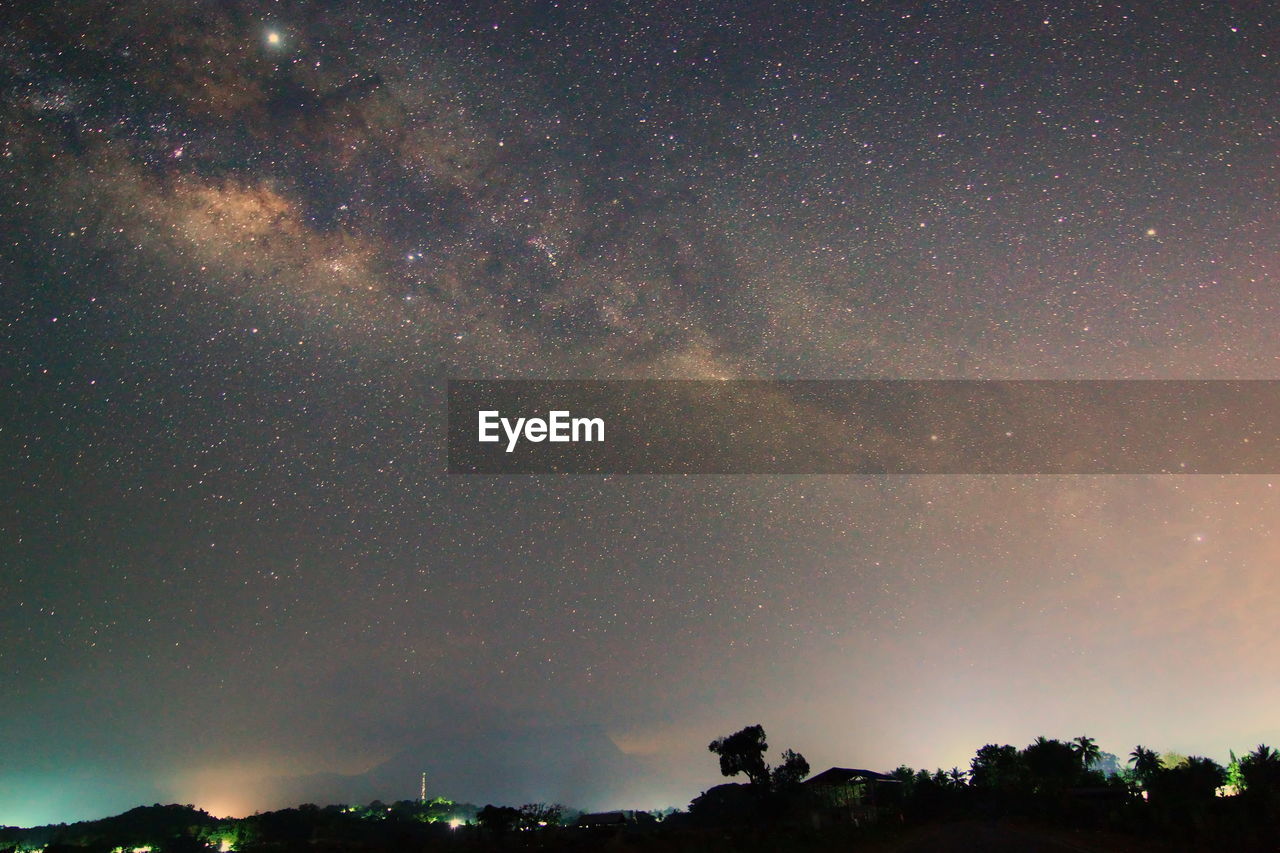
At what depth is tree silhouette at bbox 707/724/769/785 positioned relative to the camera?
63.2 meters

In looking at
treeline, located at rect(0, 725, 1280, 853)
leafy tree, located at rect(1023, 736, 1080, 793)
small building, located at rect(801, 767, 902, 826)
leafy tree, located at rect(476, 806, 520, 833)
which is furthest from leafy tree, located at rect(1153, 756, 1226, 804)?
leafy tree, located at rect(476, 806, 520, 833)

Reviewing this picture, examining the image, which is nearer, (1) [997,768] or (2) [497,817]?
(2) [497,817]

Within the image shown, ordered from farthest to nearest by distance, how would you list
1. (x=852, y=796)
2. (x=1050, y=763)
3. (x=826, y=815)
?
(x=1050, y=763), (x=852, y=796), (x=826, y=815)

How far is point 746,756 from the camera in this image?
6338 cm

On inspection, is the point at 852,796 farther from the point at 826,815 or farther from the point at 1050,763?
the point at 1050,763

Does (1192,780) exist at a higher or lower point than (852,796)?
higher

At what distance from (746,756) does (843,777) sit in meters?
16.3

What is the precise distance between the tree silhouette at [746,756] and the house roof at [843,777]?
11.8 m

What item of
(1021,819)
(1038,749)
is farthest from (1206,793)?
(1038,749)

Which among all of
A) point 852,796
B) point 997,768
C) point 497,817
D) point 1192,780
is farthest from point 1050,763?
point 497,817

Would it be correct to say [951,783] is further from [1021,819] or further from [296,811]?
[296,811]

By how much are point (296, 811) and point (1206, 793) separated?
3966 inches

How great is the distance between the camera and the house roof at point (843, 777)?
71812 millimetres

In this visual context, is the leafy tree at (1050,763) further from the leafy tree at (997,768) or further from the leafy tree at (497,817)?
the leafy tree at (497,817)
